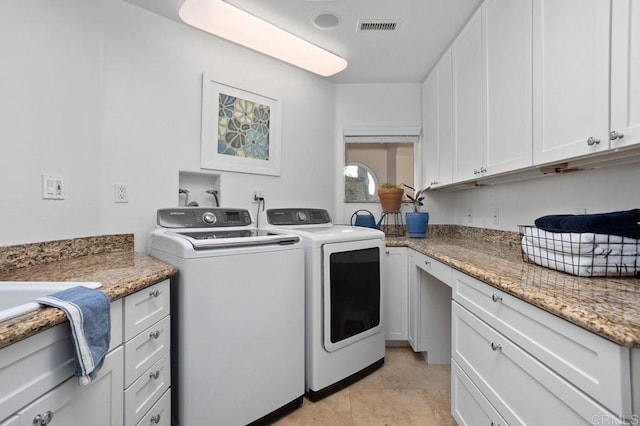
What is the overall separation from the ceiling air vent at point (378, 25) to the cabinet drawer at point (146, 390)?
2.31 meters

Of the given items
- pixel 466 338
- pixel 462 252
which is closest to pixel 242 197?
Answer: pixel 462 252

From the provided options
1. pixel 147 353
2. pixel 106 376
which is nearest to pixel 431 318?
pixel 147 353

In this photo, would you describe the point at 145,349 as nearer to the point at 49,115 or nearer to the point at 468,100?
the point at 49,115

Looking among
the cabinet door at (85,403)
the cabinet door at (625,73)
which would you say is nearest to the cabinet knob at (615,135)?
the cabinet door at (625,73)

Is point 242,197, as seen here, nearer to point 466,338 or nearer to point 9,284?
point 9,284

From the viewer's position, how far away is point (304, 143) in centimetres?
257

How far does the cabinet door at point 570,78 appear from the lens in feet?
3.22

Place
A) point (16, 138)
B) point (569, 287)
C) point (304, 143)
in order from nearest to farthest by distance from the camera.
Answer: point (569, 287) < point (16, 138) < point (304, 143)

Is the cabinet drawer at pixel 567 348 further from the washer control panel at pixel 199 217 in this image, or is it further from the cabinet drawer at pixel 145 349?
the washer control panel at pixel 199 217

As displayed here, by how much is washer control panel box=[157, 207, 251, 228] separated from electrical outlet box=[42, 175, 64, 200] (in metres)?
0.45

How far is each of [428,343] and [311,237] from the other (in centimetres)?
129

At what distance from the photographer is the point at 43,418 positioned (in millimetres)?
684

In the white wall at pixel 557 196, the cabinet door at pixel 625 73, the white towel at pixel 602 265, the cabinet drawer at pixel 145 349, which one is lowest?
the cabinet drawer at pixel 145 349

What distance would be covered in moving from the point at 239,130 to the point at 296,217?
2.68 ft
